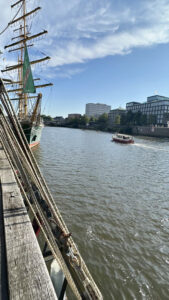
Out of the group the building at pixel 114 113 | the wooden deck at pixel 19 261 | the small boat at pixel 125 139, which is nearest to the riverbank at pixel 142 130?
the building at pixel 114 113

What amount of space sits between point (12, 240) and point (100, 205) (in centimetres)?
746

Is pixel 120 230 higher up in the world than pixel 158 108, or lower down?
lower down

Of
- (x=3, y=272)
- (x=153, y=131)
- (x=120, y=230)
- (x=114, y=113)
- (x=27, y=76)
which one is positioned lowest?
(x=120, y=230)

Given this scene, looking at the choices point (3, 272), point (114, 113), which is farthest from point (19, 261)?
point (114, 113)

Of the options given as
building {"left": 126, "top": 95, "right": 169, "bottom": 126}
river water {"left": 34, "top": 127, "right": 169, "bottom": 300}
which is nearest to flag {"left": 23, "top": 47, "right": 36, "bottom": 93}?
river water {"left": 34, "top": 127, "right": 169, "bottom": 300}

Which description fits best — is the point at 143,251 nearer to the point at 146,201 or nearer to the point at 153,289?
the point at 153,289

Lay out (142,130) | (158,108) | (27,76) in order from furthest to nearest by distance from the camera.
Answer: (158,108) < (142,130) < (27,76)

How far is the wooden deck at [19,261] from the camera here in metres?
1.44

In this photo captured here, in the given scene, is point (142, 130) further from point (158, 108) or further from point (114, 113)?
point (114, 113)

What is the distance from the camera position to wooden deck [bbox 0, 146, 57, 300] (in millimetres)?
1436

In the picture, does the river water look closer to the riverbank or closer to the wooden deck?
the wooden deck

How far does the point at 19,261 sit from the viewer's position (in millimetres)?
1710

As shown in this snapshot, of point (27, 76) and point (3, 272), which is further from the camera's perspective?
point (27, 76)

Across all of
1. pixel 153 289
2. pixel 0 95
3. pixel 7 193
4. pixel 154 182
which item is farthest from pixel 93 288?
pixel 154 182
